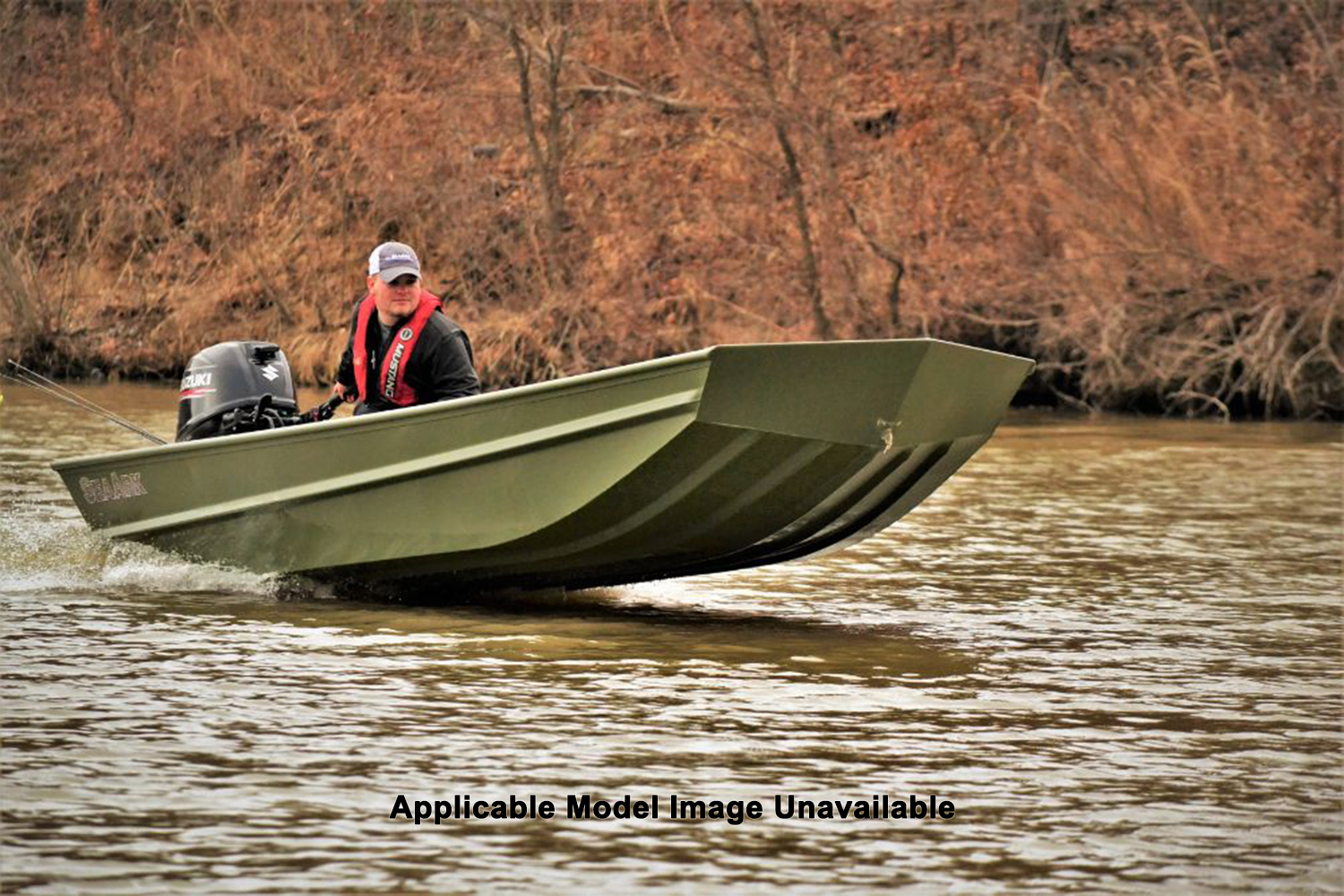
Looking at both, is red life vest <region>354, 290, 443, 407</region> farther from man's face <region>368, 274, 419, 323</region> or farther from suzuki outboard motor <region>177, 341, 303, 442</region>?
suzuki outboard motor <region>177, 341, 303, 442</region>

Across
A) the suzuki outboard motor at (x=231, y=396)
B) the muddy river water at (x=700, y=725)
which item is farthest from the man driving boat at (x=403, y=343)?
the muddy river water at (x=700, y=725)

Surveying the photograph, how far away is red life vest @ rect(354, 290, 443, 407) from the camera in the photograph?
30.4 ft

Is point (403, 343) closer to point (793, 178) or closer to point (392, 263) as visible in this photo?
point (392, 263)

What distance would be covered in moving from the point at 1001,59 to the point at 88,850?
2358 cm

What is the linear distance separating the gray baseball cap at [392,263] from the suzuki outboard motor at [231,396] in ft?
2.77

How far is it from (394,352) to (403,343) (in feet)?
0.17

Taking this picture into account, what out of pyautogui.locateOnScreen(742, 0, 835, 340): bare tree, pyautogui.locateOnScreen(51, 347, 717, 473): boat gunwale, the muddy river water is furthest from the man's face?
pyautogui.locateOnScreen(742, 0, 835, 340): bare tree

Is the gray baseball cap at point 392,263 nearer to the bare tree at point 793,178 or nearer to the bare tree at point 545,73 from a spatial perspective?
the bare tree at point 793,178

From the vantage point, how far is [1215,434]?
67.8 ft

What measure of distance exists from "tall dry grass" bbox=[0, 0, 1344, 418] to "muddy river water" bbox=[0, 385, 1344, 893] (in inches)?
469

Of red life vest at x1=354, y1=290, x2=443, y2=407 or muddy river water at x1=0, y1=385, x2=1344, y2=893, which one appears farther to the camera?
red life vest at x1=354, y1=290, x2=443, y2=407

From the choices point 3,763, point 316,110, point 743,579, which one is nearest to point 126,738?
A: point 3,763

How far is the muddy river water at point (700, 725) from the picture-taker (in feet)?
17.4

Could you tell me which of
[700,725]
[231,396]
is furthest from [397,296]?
[700,725]
